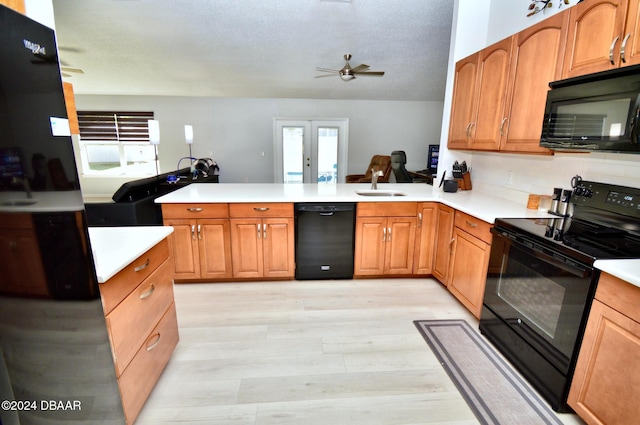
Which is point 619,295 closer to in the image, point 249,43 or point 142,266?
point 142,266

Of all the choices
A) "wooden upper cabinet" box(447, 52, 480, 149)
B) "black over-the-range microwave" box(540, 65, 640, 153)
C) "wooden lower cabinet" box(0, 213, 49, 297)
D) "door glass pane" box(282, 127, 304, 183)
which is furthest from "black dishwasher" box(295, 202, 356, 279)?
"door glass pane" box(282, 127, 304, 183)

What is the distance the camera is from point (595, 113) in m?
1.53

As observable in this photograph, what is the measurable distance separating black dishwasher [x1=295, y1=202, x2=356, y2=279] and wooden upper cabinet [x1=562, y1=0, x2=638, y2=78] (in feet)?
5.67

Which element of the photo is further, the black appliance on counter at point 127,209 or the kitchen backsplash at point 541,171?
the black appliance on counter at point 127,209

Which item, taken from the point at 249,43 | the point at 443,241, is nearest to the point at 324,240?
the point at 443,241

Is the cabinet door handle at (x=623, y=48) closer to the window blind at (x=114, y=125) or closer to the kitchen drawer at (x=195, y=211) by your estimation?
the kitchen drawer at (x=195, y=211)

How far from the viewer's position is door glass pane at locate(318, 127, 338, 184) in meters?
7.29

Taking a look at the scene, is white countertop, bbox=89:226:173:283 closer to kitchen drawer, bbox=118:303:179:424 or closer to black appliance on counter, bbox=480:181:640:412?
kitchen drawer, bbox=118:303:179:424

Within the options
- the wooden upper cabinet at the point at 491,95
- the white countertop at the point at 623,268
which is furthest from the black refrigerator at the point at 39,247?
the wooden upper cabinet at the point at 491,95

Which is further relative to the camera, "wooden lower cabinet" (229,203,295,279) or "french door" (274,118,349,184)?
"french door" (274,118,349,184)

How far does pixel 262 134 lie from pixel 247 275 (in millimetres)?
5110

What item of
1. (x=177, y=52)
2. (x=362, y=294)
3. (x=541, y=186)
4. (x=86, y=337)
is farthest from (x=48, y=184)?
(x=177, y=52)

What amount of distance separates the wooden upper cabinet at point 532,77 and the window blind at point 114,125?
7.26 metres

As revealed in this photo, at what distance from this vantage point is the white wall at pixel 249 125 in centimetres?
700
